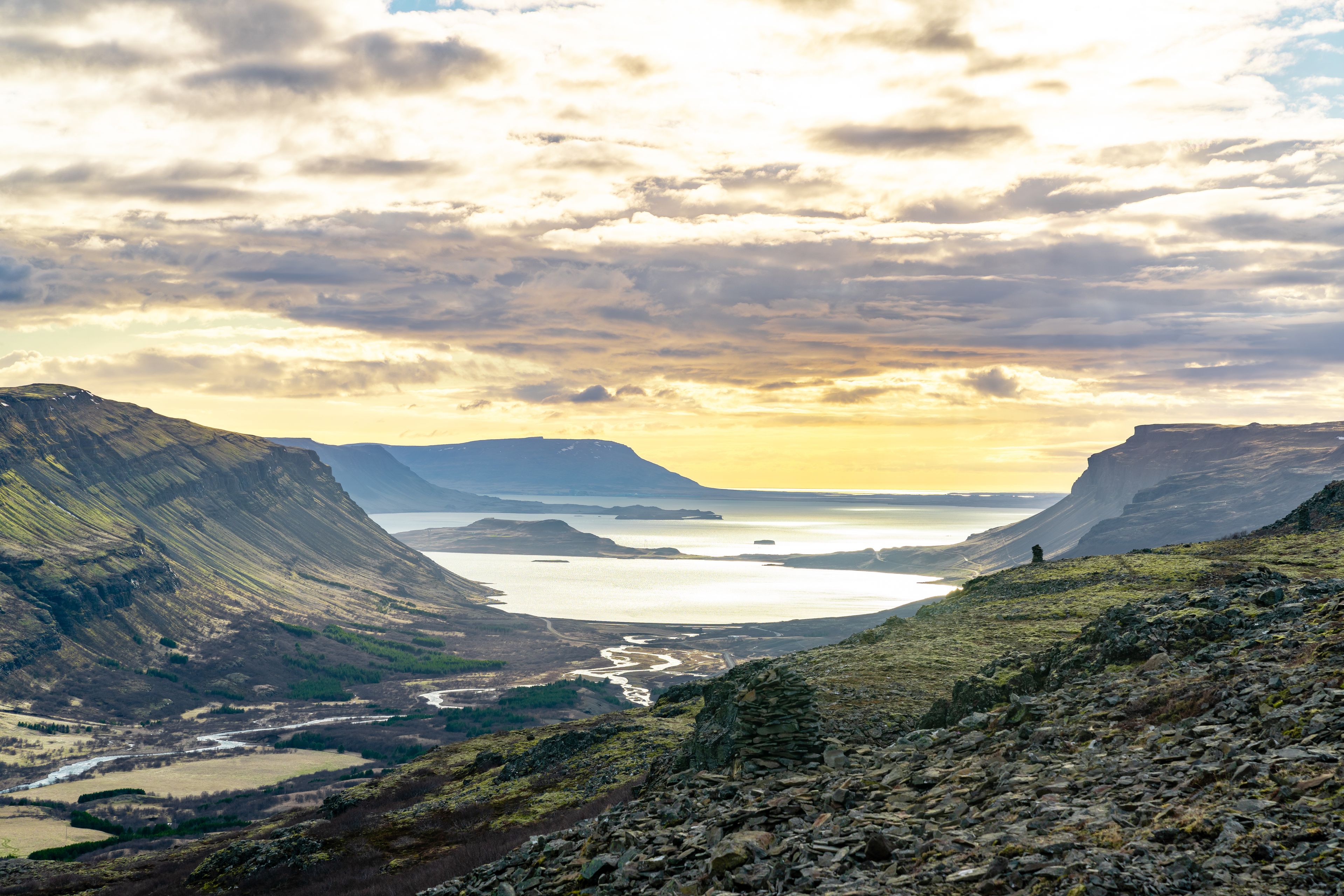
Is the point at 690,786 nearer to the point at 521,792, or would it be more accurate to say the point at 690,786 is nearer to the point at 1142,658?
the point at 1142,658

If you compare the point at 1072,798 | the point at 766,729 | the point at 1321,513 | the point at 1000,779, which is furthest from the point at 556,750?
the point at 1321,513

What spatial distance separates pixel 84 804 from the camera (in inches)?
5428

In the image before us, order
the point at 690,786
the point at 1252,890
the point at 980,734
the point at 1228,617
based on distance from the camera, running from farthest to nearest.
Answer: the point at 1228,617
the point at 690,786
the point at 980,734
the point at 1252,890

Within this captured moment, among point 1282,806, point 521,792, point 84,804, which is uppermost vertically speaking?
point 1282,806

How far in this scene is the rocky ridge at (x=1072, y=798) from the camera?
13.1 meters

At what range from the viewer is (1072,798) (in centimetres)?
1656

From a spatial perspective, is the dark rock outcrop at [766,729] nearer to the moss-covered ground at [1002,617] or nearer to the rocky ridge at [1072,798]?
the rocky ridge at [1072,798]

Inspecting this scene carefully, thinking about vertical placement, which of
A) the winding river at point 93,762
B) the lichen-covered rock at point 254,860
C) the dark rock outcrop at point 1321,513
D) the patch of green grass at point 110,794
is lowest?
the winding river at point 93,762

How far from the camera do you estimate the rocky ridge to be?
13.1 m

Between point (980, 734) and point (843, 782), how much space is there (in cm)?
476

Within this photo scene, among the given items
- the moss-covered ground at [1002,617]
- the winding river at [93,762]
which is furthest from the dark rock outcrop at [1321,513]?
the winding river at [93,762]

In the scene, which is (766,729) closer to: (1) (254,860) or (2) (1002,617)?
(2) (1002,617)

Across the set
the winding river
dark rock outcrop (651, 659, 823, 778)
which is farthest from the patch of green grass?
dark rock outcrop (651, 659, 823, 778)

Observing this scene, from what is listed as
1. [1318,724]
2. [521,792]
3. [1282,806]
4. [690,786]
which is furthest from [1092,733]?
[521,792]
